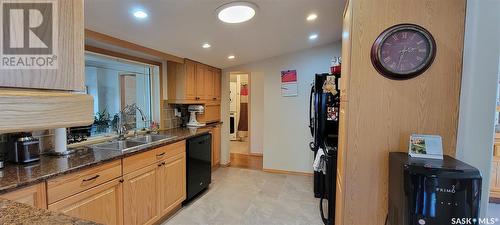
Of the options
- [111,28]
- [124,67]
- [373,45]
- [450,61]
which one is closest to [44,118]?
A: [373,45]

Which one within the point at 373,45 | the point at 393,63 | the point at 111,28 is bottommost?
the point at 393,63

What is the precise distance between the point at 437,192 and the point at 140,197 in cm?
227

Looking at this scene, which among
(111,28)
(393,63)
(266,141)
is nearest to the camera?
(393,63)

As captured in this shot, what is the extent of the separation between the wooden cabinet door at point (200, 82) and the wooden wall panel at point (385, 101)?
269 cm

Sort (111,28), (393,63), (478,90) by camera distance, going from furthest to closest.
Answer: (111,28) < (393,63) < (478,90)

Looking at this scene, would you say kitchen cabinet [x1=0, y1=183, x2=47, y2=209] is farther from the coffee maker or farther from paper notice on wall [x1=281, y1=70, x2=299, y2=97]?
paper notice on wall [x1=281, y1=70, x2=299, y2=97]

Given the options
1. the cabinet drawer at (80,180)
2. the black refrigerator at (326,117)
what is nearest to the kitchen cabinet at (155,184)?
the cabinet drawer at (80,180)

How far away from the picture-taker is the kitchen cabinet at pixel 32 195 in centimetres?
129

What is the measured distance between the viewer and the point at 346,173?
5.30ft

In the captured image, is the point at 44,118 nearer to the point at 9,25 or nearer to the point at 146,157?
the point at 9,25

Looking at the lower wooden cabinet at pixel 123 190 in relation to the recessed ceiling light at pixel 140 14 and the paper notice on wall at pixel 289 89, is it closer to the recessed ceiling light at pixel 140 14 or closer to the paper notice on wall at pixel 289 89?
the recessed ceiling light at pixel 140 14

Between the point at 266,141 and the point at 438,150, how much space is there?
3.19m

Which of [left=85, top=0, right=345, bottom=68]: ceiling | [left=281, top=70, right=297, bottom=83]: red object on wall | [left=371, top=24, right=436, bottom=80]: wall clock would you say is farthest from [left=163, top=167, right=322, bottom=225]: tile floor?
[left=85, top=0, right=345, bottom=68]: ceiling

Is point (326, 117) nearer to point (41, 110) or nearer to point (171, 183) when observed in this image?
point (171, 183)
